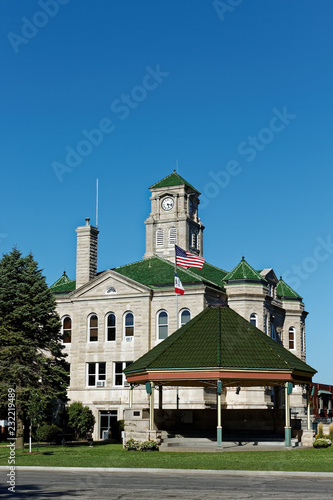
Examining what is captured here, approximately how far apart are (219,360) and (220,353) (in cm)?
77

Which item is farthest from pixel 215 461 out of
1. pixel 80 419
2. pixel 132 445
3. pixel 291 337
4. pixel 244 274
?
pixel 291 337

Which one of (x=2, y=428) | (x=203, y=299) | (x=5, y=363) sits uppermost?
(x=203, y=299)

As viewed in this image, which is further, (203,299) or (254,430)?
(203,299)

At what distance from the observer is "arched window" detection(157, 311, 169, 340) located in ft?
184

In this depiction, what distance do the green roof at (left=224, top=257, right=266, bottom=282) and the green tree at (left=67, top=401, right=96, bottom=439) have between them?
15942 mm

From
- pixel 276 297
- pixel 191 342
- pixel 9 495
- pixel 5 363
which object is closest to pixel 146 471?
pixel 9 495

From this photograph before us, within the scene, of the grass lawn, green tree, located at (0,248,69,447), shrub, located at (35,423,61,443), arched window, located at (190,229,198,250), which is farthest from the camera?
arched window, located at (190,229,198,250)

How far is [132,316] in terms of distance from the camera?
5747 cm

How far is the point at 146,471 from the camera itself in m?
24.5

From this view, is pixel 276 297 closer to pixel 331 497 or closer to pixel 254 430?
pixel 254 430

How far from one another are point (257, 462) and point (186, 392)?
26.4 m

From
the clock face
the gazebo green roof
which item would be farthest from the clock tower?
the gazebo green roof

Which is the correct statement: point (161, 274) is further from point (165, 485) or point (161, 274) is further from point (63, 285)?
point (165, 485)

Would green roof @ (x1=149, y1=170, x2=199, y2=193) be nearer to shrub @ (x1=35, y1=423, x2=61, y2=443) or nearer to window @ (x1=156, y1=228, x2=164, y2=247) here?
window @ (x1=156, y1=228, x2=164, y2=247)
